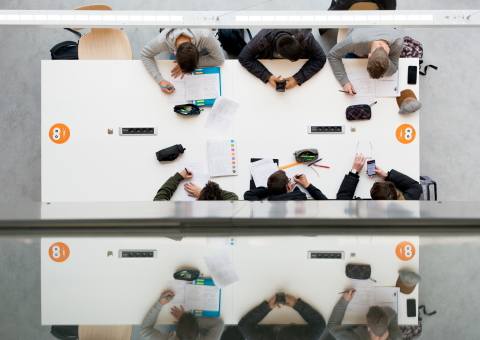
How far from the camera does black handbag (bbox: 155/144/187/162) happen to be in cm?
223

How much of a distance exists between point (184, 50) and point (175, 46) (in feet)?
0.67

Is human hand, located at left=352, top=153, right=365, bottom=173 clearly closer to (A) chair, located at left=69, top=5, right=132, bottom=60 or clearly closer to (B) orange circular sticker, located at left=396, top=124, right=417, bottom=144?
(B) orange circular sticker, located at left=396, top=124, right=417, bottom=144

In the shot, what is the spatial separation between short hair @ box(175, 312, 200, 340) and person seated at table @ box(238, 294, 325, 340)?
0.09 m

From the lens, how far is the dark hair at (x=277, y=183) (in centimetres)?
208

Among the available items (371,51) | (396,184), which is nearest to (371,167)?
(396,184)

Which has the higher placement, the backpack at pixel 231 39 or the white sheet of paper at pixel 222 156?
the backpack at pixel 231 39

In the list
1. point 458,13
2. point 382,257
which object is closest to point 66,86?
point 382,257

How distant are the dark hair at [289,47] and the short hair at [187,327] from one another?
196cm

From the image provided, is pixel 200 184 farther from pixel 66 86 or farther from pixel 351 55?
pixel 351 55

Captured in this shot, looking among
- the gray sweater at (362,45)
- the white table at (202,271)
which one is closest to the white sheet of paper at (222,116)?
the gray sweater at (362,45)

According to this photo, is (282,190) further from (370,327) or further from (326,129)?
(370,327)

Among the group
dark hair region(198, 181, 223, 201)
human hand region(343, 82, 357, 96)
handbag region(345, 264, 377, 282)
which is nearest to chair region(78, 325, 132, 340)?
handbag region(345, 264, 377, 282)

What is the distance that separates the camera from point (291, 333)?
545mm

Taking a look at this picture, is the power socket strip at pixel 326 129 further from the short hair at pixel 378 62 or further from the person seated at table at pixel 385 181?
the short hair at pixel 378 62
